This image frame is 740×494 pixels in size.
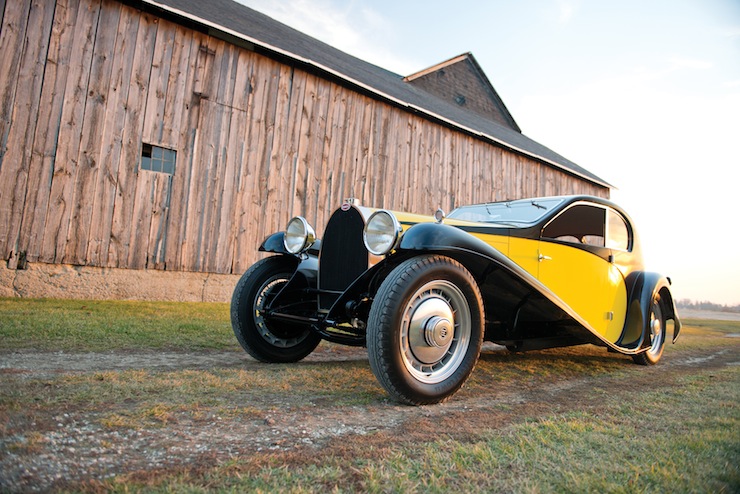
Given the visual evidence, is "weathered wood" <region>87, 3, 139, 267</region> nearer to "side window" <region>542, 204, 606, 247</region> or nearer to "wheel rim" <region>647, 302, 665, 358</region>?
"side window" <region>542, 204, 606, 247</region>

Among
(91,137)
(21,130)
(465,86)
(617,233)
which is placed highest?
(465,86)

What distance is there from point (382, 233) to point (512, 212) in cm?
184

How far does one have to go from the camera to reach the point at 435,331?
2.58 m

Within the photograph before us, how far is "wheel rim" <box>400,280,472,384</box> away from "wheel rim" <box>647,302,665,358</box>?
3.03 meters

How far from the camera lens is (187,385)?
2.70 meters

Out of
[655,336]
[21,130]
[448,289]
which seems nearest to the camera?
[448,289]

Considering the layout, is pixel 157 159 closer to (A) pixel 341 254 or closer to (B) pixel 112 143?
(B) pixel 112 143

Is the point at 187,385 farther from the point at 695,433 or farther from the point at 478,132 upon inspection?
the point at 478,132

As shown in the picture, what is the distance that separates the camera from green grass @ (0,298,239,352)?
4.02 meters

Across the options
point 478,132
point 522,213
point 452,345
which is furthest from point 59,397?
point 478,132

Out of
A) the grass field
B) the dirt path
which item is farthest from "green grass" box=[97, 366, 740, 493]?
the dirt path

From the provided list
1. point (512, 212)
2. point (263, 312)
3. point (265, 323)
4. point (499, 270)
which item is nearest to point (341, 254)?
point (263, 312)

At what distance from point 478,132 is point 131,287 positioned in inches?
354

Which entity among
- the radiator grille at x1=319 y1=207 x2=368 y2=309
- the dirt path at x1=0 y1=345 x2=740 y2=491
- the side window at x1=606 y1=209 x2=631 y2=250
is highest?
the side window at x1=606 y1=209 x2=631 y2=250
